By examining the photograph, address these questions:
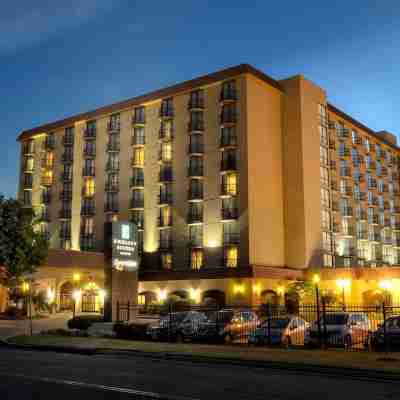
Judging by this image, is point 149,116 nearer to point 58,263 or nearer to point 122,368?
point 58,263

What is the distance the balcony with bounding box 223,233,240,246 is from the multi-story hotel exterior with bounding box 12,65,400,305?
13 centimetres

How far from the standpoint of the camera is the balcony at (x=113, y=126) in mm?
78375

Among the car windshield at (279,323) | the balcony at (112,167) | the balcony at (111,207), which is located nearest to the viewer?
the car windshield at (279,323)

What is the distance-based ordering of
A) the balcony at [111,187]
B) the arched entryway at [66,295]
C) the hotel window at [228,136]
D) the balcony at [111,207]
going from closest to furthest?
the arched entryway at [66,295]
the hotel window at [228,136]
the balcony at [111,207]
the balcony at [111,187]

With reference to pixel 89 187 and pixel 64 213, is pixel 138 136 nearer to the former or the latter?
pixel 89 187

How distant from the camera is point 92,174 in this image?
80.0 meters

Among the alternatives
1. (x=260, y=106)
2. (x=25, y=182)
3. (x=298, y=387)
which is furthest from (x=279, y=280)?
(x=298, y=387)

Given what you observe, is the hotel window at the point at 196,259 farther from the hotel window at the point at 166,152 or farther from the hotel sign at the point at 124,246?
the hotel sign at the point at 124,246

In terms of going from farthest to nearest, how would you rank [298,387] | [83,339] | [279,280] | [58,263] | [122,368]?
[279,280], [58,263], [83,339], [122,368], [298,387]

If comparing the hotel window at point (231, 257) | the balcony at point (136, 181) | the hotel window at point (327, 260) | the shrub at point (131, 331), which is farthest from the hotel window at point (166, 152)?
the shrub at point (131, 331)

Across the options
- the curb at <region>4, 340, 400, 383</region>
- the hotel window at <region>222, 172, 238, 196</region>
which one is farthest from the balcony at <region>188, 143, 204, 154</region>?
the curb at <region>4, 340, 400, 383</region>

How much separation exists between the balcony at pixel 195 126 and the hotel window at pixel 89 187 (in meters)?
17.3

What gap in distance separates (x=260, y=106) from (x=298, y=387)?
56902 millimetres

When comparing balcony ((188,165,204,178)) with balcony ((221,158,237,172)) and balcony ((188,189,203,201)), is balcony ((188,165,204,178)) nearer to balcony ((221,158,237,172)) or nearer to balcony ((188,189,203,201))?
balcony ((188,189,203,201))
